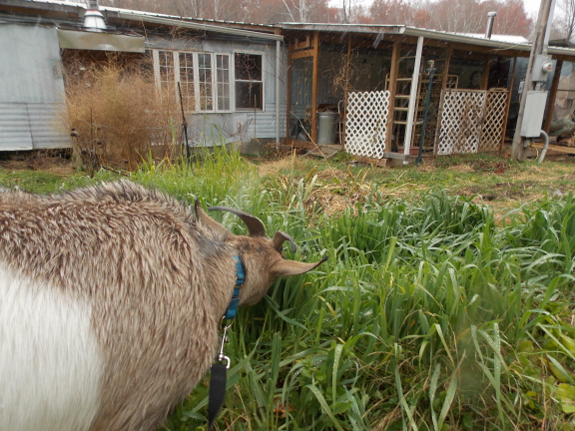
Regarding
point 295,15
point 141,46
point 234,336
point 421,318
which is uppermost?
point 295,15

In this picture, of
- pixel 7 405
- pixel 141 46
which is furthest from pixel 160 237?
pixel 141 46

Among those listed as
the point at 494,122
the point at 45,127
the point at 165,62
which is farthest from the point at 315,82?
the point at 45,127

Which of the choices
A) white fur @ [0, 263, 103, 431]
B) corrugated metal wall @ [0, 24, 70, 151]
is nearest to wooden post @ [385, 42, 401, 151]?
corrugated metal wall @ [0, 24, 70, 151]

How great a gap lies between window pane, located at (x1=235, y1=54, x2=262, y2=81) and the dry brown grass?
4.70 metres

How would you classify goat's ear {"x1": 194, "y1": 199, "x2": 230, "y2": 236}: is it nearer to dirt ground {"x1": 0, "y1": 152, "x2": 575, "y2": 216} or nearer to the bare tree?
dirt ground {"x1": 0, "y1": 152, "x2": 575, "y2": 216}

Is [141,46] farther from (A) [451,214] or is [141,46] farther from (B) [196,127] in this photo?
(A) [451,214]

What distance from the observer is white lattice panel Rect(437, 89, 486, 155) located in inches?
404

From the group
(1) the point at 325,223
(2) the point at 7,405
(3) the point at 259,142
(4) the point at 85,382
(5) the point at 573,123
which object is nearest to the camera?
(2) the point at 7,405

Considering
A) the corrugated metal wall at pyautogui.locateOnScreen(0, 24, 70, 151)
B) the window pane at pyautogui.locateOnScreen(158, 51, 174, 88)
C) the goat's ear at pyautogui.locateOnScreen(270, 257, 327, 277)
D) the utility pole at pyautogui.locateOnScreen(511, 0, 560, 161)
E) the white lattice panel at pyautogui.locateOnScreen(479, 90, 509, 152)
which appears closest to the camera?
the goat's ear at pyautogui.locateOnScreen(270, 257, 327, 277)

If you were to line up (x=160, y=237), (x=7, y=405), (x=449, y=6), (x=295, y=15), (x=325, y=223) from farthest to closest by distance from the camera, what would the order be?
(x=449, y=6) < (x=295, y=15) < (x=325, y=223) < (x=160, y=237) < (x=7, y=405)

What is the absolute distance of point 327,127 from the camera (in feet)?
38.2

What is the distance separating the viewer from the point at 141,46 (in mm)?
9422

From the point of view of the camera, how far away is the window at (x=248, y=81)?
11573mm

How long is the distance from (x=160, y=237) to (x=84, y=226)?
28 centimetres
